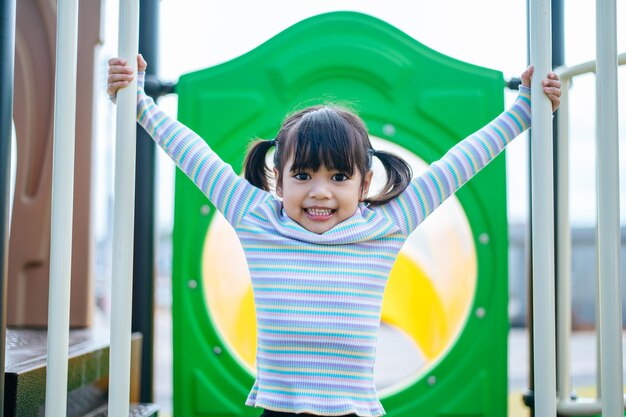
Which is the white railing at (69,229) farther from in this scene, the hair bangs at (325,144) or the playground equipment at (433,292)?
the playground equipment at (433,292)

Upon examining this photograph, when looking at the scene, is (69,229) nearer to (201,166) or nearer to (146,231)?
(201,166)

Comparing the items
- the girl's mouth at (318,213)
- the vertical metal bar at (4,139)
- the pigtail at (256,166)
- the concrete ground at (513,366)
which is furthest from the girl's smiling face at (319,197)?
the concrete ground at (513,366)

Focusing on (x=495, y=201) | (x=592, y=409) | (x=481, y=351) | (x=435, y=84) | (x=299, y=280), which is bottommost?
(x=592, y=409)

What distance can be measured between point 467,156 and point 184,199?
3.55ft

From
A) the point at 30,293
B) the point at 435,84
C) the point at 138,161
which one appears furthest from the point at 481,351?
the point at 30,293

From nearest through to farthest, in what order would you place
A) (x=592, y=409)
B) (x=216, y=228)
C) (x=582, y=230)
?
1. (x=592, y=409)
2. (x=216, y=228)
3. (x=582, y=230)

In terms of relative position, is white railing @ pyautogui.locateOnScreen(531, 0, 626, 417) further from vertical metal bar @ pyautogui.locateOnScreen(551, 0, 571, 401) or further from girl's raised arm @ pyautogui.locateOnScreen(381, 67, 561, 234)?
vertical metal bar @ pyautogui.locateOnScreen(551, 0, 571, 401)

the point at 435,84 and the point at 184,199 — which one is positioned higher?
the point at 435,84

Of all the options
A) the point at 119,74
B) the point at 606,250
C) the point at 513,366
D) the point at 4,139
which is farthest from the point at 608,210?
the point at 513,366

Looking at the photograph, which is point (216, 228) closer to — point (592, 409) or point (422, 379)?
point (422, 379)

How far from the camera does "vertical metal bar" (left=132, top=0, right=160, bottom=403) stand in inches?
91.8

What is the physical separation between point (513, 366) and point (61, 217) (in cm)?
657

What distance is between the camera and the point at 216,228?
2289 mm

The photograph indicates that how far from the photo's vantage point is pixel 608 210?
45.7 inches
